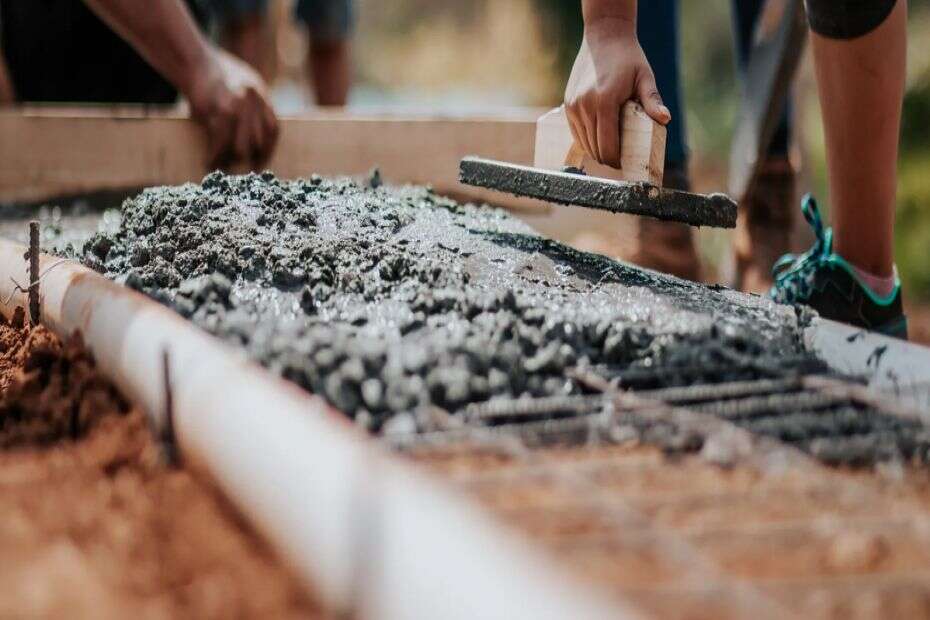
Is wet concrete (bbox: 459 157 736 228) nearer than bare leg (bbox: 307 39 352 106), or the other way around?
wet concrete (bbox: 459 157 736 228)

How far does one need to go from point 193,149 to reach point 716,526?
101 inches

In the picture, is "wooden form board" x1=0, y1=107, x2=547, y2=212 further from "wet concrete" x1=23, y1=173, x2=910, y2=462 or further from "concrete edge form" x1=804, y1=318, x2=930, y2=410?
"concrete edge form" x1=804, y1=318, x2=930, y2=410

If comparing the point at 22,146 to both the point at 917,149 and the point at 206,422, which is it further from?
the point at 917,149

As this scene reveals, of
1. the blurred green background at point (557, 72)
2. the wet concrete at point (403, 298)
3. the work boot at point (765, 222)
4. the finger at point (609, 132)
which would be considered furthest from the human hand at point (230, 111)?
the blurred green background at point (557, 72)

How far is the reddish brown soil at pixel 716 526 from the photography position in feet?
2.55

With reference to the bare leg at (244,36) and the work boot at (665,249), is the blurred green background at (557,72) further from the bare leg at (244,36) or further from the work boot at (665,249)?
the bare leg at (244,36)

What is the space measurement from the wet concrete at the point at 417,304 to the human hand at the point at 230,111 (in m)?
0.96

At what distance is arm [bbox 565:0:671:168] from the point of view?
1.80m

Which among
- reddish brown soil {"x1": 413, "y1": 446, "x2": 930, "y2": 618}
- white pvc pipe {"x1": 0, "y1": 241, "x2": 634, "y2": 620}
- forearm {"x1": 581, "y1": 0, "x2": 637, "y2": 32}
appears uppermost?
forearm {"x1": 581, "y1": 0, "x2": 637, "y2": 32}

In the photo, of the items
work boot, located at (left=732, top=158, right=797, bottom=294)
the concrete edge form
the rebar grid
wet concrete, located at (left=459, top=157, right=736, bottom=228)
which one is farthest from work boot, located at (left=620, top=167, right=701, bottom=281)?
the rebar grid

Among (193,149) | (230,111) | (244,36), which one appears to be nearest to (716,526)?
(230,111)

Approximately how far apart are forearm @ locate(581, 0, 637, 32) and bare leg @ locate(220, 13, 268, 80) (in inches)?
133

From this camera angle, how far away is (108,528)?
0.90 meters

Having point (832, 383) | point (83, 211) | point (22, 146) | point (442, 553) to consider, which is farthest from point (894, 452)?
point (22, 146)
